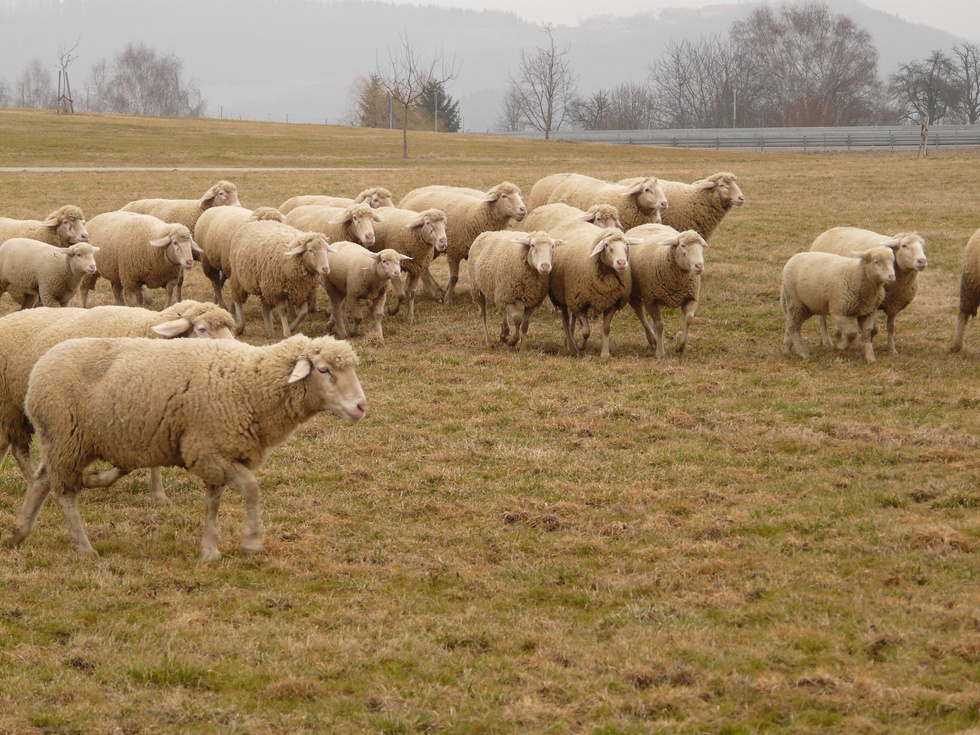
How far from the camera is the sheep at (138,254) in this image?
14.2 meters

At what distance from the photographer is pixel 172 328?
8.16 metres

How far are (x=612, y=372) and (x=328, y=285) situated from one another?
439 centimetres

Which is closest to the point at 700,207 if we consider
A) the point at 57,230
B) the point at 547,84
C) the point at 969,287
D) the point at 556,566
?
the point at 969,287

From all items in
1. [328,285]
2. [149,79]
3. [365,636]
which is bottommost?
[365,636]

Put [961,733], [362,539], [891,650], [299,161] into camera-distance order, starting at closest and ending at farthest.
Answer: [961,733] → [891,650] → [362,539] → [299,161]

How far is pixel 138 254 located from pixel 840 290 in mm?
9592

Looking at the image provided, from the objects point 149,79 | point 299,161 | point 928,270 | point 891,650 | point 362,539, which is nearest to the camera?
point 891,650

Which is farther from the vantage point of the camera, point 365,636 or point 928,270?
point 928,270

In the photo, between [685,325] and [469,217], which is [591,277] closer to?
[685,325]

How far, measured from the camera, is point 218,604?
21.4 feet

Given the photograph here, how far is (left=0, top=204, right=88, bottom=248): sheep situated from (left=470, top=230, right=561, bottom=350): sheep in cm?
572

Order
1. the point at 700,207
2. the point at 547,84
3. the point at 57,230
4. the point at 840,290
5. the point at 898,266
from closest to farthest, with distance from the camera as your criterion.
Answer: 1. the point at 840,290
2. the point at 898,266
3. the point at 57,230
4. the point at 700,207
5. the point at 547,84

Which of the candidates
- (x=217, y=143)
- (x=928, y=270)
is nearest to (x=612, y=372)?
(x=928, y=270)

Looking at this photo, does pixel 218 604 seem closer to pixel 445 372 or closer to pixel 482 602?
pixel 482 602
